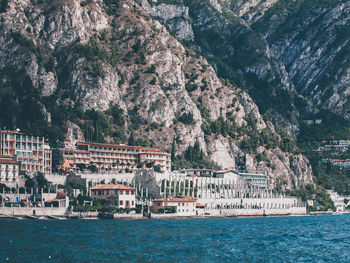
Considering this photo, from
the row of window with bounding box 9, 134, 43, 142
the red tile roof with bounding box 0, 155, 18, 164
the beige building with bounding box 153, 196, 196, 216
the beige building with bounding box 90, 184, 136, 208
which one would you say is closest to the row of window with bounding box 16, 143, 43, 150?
the row of window with bounding box 9, 134, 43, 142

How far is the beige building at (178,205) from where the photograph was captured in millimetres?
144625

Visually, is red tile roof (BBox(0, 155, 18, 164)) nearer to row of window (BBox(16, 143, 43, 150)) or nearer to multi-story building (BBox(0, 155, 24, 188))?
multi-story building (BBox(0, 155, 24, 188))

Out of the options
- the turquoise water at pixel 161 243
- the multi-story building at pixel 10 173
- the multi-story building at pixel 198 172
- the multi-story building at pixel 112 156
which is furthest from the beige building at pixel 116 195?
the multi-story building at pixel 198 172

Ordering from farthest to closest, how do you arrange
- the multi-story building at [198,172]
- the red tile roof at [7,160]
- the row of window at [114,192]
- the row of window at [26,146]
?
the multi-story building at [198,172] → the row of window at [26,146] → the row of window at [114,192] → the red tile roof at [7,160]

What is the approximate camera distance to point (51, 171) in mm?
158125

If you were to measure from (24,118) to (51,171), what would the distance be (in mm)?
23231

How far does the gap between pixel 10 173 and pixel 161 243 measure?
64801 mm

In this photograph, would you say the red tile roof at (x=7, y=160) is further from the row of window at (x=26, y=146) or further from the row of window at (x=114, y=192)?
the row of window at (x=114, y=192)

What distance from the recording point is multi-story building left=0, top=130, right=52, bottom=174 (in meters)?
148

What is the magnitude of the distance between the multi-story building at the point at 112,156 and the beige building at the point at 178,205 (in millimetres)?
30312

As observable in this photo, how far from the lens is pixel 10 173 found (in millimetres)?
139375

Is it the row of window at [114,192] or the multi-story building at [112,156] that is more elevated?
the multi-story building at [112,156]

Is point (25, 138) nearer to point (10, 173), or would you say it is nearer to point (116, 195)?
point (10, 173)

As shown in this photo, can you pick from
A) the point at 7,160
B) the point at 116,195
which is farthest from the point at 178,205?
the point at 7,160
